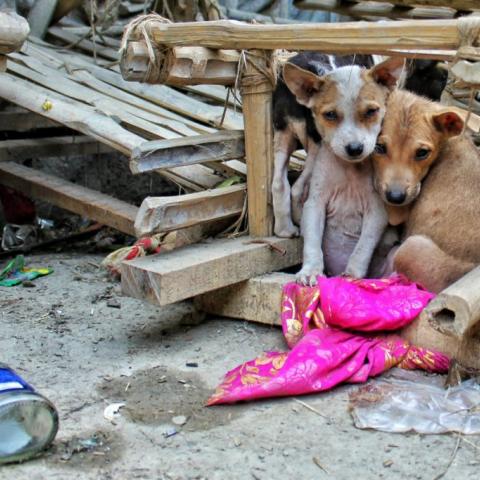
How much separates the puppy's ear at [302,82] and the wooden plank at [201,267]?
2.93 ft

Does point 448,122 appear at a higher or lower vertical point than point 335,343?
higher

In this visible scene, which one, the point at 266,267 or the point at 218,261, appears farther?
the point at 266,267

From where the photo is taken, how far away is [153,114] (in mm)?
6203

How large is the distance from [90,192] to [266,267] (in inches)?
74.9

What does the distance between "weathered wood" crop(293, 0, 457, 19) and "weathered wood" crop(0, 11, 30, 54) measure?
3.47 metres

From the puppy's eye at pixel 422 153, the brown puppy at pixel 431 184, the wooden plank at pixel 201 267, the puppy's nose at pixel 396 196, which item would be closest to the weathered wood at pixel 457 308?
the brown puppy at pixel 431 184

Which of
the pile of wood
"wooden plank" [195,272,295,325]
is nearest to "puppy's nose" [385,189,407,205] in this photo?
"wooden plank" [195,272,295,325]

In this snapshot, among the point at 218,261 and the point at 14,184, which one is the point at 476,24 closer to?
the point at 218,261

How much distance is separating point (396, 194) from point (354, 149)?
36 centimetres

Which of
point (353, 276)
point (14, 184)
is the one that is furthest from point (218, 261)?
point (14, 184)

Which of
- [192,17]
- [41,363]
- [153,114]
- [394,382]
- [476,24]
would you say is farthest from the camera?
[192,17]

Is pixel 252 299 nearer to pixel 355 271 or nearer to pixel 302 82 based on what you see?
pixel 355 271

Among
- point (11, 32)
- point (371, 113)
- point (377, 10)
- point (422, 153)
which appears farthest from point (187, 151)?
point (377, 10)

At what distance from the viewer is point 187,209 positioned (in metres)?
4.76
